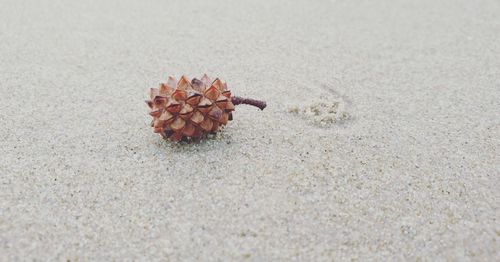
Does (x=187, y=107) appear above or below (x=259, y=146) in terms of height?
above

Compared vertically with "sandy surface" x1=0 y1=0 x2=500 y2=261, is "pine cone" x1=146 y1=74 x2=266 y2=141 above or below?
above

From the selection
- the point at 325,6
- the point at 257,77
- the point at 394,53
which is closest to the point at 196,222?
the point at 257,77

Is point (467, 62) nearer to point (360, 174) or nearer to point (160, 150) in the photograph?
point (360, 174)

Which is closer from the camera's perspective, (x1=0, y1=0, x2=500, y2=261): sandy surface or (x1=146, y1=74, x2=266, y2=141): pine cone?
(x1=0, y1=0, x2=500, y2=261): sandy surface

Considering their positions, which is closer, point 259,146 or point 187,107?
point 187,107
